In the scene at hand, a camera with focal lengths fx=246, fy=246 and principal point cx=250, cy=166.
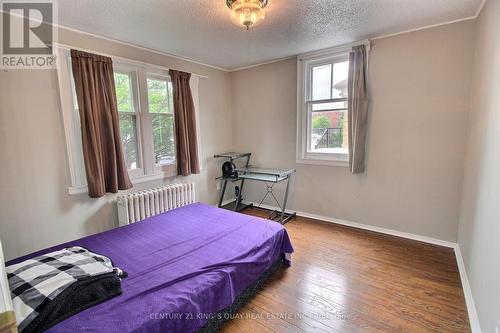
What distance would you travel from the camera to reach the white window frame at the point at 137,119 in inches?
94.6

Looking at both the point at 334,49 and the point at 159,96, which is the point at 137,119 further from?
the point at 334,49

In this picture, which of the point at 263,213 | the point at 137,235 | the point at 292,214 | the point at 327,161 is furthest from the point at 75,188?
the point at 327,161

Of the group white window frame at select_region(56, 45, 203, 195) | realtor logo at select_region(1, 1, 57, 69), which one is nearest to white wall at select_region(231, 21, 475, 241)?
white window frame at select_region(56, 45, 203, 195)

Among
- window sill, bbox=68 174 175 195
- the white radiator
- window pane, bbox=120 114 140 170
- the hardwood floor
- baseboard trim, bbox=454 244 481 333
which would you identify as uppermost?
window pane, bbox=120 114 140 170

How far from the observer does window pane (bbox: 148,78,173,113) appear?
3.19m

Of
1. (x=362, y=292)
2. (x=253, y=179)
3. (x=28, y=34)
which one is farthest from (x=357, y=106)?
(x=28, y=34)

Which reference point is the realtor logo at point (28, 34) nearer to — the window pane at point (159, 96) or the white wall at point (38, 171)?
the white wall at point (38, 171)

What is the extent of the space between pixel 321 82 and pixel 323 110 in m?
0.39

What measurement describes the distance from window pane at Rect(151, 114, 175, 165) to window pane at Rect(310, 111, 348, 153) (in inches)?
79.8

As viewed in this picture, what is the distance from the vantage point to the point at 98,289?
1398mm

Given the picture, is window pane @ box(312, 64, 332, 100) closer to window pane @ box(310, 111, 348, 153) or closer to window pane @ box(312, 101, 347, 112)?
Answer: window pane @ box(312, 101, 347, 112)

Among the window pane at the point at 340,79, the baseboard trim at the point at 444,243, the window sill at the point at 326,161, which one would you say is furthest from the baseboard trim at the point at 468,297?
the window pane at the point at 340,79

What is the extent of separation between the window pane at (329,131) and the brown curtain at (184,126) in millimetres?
1737

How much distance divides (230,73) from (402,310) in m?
3.95
